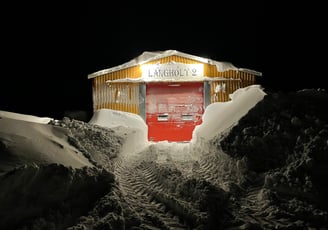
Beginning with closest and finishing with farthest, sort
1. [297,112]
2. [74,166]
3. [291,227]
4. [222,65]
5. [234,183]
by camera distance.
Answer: [291,227] < [74,166] < [234,183] < [297,112] < [222,65]

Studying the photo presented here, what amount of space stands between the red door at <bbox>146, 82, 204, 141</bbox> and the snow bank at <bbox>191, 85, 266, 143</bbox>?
839 mm

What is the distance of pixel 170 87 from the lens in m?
15.7

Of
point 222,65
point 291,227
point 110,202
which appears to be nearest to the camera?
point 291,227

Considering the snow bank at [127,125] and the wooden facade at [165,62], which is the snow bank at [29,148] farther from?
the wooden facade at [165,62]

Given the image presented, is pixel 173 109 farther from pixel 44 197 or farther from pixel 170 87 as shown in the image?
pixel 44 197

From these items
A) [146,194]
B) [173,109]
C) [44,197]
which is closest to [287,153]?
[146,194]

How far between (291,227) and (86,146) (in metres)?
5.43

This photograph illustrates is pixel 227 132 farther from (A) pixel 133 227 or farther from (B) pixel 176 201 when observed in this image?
(A) pixel 133 227

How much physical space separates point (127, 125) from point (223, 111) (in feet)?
13.8

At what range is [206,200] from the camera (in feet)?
18.7

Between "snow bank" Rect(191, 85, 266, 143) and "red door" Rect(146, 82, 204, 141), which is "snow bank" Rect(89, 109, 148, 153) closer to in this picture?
"red door" Rect(146, 82, 204, 141)

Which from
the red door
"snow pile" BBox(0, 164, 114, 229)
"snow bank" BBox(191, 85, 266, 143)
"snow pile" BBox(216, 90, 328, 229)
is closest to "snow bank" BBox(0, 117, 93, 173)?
"snow pile" BBox(0, 164, 114, 229)

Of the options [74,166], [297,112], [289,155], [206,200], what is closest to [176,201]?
[206,200]

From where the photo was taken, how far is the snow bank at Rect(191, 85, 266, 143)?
10.8 m
